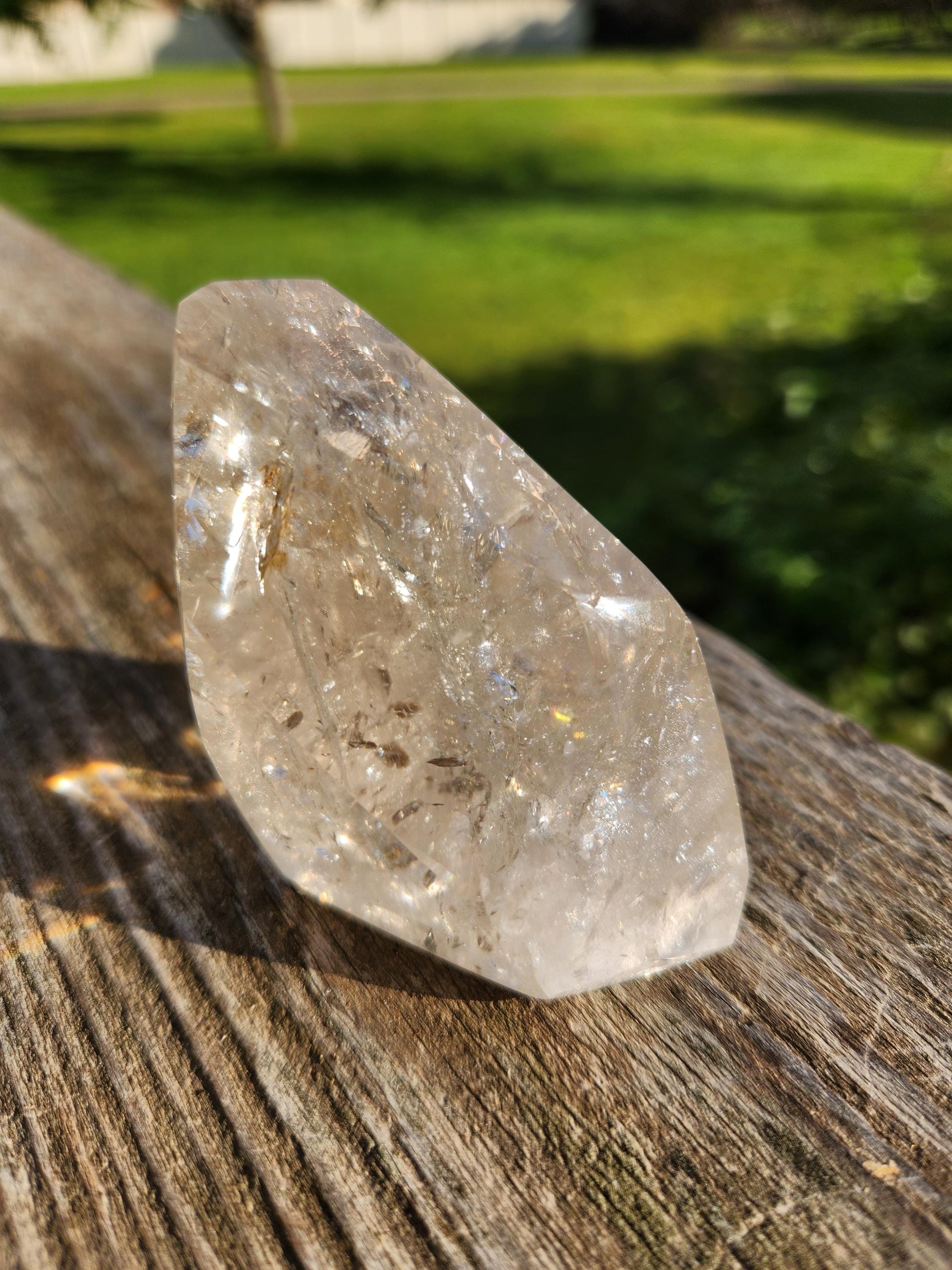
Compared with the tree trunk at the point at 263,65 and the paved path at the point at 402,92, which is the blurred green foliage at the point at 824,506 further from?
the paved path at the point at 402,92

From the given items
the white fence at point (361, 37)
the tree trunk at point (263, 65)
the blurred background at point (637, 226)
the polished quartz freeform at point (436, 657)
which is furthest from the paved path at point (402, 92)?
the polished quartz freeform at point (436, 657)

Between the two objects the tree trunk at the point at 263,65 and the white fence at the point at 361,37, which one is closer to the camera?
the tree trunk at the point at 263,65

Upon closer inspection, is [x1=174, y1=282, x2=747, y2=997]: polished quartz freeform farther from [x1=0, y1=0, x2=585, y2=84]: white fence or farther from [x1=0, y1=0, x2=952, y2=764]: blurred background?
[x1=0, y1=0, x2=585, y2=84]: white fence

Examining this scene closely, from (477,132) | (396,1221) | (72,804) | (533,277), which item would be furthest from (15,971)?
(477,132)

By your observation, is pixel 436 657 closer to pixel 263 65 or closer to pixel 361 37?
pixel 263 65

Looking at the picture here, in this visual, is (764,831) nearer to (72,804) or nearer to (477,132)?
(72,804)

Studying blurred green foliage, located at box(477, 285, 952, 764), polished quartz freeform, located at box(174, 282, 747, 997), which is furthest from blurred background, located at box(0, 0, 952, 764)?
polished quartz freeform, located at box(174, 282, 747, 997)
